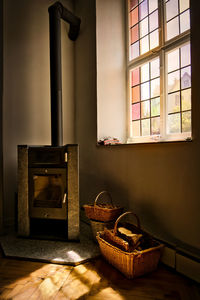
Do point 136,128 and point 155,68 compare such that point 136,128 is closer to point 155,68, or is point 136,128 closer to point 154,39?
point 155,68

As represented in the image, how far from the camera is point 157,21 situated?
2.52 m

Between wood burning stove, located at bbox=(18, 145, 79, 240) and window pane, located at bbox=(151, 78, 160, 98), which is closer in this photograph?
wood burning stove, located at bbox=(18, 145, 79, 240)

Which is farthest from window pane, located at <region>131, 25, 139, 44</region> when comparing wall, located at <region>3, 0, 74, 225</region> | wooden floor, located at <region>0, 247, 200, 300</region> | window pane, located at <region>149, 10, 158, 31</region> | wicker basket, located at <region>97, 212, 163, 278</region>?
wooden floor, located at <region>0, 247, 200, 300</region>

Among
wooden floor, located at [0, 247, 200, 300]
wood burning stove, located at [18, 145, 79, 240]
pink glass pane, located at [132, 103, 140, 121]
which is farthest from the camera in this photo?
pink glass pane, located at [132, 103, 140, 121]

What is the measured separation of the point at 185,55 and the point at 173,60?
0.15 metres

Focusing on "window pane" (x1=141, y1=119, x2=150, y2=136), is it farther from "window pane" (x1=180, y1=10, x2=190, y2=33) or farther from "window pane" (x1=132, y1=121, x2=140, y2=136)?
"window pane" (x1=180, y1=10, x2=190, y2=33)

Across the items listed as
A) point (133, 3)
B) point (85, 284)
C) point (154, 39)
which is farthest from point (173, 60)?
point (85, 284)

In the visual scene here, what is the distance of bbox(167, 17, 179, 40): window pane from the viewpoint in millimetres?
2289

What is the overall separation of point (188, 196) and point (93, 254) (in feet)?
3.25

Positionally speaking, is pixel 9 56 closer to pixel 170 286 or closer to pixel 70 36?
pixel 70 36

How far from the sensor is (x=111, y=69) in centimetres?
296

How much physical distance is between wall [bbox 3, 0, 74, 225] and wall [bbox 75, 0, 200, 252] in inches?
15.9

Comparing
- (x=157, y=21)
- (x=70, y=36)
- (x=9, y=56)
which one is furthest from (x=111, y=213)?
(x=70, y=36)

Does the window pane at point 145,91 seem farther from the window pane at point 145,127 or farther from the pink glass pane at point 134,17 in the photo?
the pink glass pane at point 134,17
